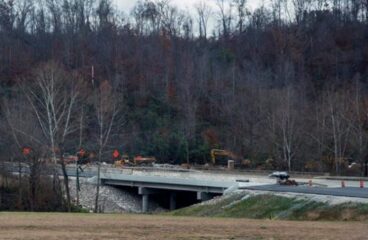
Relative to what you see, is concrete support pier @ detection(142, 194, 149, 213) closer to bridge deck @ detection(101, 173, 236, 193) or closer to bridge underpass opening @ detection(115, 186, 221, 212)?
bridge underpass opening @ detection(115, 186, 221, 212)

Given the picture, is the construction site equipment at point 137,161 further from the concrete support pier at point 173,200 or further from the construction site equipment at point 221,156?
the concrete support pier at point 173,200

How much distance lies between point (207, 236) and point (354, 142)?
48.4m

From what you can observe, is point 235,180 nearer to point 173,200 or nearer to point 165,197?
point 173,200

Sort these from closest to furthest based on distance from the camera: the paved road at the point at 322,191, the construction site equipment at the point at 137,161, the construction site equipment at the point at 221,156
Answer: the paved road at the point at 322,191 < the construction site equipment at the point at 137,161 < the construction site equipment at the point at 221,156

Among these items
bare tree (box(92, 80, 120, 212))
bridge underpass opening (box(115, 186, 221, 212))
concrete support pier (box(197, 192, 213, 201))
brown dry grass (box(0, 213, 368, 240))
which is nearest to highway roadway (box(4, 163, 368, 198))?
concrete support pier (box(197, 192, 213, 201))

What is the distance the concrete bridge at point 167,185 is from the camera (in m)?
51.5

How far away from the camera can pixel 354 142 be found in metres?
67.9

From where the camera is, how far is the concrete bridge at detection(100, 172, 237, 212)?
51469 millimetres

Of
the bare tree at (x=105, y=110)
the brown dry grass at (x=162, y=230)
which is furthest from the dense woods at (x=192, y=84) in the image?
the brown dry grass at (x=162, y=230)

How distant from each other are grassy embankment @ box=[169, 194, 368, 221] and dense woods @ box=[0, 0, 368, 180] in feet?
46.8

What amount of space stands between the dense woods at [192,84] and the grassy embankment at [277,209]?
1427 centimetres

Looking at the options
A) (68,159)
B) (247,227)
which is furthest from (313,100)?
(247,227)

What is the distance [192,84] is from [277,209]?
65.0 m

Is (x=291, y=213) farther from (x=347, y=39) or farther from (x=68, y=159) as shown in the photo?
(x=347, y=39)
